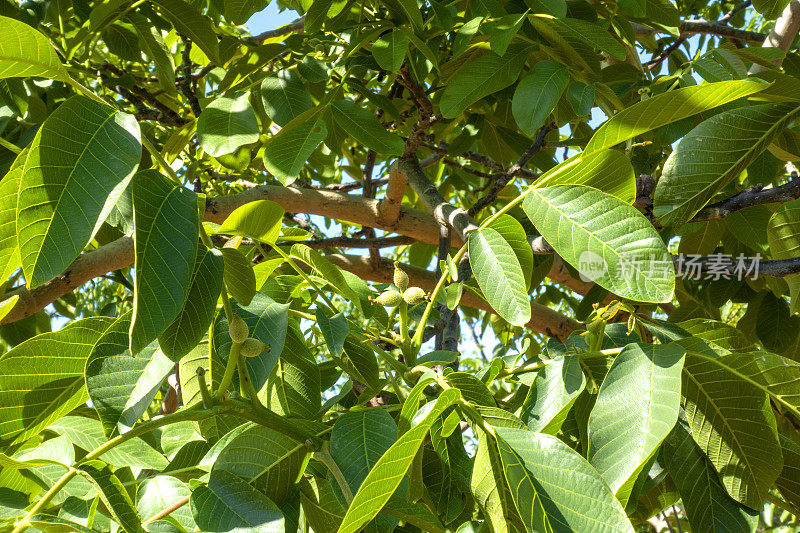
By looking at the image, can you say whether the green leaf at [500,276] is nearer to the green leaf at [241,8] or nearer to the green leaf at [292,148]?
the green leaf at [292,148]

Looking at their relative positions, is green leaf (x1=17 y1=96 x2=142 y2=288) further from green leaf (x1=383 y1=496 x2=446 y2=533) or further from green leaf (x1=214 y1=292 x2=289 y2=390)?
green leaf (x1=383 y1=496 x2=446 y2=533)

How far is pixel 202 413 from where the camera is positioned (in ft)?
2.09

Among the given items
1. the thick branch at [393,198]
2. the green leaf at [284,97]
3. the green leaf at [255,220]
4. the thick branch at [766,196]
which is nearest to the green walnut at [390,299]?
the green leaf at [255,220]

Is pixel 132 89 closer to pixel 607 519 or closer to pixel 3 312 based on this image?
pixel 3 312

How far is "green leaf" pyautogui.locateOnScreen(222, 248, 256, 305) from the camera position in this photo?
71 cm

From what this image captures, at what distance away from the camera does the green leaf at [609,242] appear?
0.63 meters

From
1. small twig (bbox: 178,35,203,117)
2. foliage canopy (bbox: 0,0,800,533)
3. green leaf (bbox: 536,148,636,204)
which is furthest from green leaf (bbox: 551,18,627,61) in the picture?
small twig (bbox: 178,35,203,117)

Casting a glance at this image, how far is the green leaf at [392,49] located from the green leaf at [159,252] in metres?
0.63

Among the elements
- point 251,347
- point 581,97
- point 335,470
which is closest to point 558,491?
point 335,470

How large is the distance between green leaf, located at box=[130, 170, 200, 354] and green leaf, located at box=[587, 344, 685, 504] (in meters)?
0.41

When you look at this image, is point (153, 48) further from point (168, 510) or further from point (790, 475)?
point (790, 475)

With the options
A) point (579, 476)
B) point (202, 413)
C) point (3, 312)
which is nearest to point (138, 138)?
point (202, 413)

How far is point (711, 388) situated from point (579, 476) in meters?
0.25

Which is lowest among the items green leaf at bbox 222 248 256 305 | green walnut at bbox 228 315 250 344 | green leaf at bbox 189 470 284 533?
green leaf at bbox 189 470 284 533
